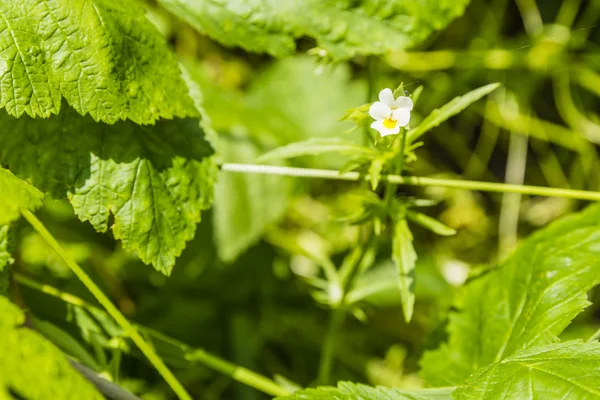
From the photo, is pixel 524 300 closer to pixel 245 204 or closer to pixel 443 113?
pixel 443 113

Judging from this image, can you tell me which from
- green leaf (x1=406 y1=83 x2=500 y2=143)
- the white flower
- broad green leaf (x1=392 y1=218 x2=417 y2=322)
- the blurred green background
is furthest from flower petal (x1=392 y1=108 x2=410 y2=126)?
the blurred green background

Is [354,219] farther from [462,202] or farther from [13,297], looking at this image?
[462,202]

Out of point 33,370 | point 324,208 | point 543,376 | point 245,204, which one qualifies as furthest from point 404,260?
point 324,208

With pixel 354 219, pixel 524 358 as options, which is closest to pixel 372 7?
pixel 354 219

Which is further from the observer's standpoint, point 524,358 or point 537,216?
point 537,216

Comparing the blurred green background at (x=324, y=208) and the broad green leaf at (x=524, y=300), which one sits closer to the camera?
the broad green leaf at (x=524, y=300)

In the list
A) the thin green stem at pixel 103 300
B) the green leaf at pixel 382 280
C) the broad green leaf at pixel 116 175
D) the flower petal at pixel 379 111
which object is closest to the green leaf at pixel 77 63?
the broad green leaf at pixel 116 175

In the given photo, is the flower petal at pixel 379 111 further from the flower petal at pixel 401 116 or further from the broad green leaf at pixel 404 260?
the broad green leaf at pixel 404 260
